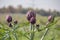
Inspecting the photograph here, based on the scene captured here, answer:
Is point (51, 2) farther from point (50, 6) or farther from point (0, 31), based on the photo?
point (0, 31)

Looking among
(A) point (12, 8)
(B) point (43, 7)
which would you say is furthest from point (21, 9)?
(B) point (43, 7)

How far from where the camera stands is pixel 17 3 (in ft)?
12.7

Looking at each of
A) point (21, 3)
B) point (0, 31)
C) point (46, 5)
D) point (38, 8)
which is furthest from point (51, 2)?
point (0, 31)

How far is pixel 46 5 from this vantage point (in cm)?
381

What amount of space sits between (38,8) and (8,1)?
2.08ft

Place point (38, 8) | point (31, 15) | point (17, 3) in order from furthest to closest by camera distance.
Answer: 1. point (17, 3)
2. point (38, 8)
3. point (31, 15)

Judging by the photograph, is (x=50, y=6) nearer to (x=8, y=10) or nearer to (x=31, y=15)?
(x=8, y=10)

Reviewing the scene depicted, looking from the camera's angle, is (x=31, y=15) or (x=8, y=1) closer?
(x=31, y=15)

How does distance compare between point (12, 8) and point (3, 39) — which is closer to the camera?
point (3, 39)

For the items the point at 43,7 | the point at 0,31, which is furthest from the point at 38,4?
the point at 0,31

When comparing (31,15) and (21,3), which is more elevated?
(31,15)

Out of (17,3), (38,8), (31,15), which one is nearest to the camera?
(31,15)

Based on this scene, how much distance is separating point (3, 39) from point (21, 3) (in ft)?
11.3

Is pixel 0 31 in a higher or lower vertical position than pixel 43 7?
higher
